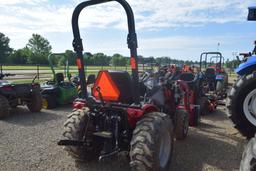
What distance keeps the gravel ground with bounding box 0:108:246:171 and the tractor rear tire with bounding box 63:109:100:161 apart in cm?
18

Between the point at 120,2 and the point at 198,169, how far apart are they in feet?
8.17

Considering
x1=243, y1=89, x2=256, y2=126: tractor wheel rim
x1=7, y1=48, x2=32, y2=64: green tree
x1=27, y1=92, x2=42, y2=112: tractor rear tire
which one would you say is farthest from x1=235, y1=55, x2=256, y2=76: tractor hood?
x1=7, y1=48, x2=32, y2=64: green tree

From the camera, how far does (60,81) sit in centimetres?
913

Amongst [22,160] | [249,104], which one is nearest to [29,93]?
[22,160]

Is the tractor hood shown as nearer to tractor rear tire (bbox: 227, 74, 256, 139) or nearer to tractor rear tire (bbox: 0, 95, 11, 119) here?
tractor rear tire (bbox: 227, 74, 256, 139)

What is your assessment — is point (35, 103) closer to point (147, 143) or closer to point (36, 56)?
point (147, 143)

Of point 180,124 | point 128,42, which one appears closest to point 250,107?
point 180,124

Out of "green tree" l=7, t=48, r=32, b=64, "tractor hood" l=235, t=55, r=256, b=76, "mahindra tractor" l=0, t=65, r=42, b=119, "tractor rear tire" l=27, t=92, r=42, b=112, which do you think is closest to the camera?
"tractor hood" l=235, t=55, r=256, b=76

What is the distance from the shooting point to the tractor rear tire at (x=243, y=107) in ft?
15.4

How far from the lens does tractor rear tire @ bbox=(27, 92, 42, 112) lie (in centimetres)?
781

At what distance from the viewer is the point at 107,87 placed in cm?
375

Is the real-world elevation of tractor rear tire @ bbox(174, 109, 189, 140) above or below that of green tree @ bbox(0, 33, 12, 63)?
below

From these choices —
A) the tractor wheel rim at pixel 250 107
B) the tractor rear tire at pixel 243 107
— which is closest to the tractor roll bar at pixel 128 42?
the tractor rear tire at pixel 243 107

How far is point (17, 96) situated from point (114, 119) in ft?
15.9
